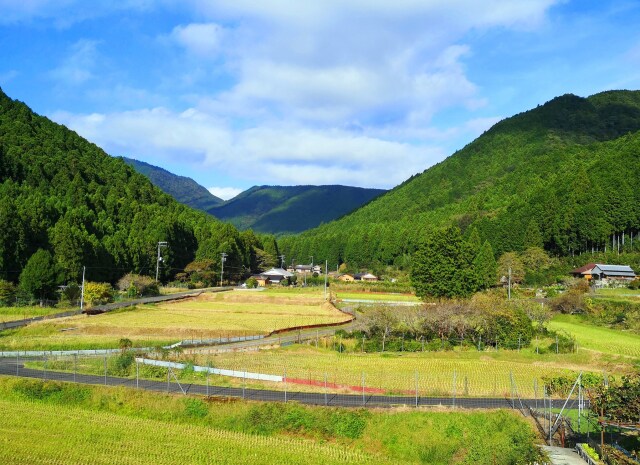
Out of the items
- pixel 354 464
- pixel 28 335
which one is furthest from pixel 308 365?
pixel 28 335

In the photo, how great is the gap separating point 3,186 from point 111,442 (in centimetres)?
8128

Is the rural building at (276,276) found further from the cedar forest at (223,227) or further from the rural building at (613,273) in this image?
the rural building at (613,273)

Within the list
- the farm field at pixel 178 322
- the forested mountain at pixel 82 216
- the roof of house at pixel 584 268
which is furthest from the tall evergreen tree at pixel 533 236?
the forested mountain at pixel 82 216

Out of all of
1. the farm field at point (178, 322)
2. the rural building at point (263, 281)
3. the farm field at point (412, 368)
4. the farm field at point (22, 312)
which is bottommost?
the farm field at point (412, 368)

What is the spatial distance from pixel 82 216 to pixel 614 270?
79.3 meters

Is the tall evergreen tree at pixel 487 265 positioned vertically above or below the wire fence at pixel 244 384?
above

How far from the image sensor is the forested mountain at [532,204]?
3273 inches

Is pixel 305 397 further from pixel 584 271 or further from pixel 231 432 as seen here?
pixel 584 271

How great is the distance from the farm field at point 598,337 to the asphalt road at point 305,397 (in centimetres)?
1379

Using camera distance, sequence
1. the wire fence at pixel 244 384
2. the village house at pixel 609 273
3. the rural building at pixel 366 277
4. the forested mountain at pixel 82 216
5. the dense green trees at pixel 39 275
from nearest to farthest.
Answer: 1. the wire fence at pixel 244 384
2. the dense green trees at pixel 39 275
3. the forested mountain at pixel 82 216
4. the village house at pixel 609 273
5. the rural building at pixel 366 277

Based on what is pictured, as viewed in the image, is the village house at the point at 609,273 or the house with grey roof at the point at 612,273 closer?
the village house at the point at 609,273

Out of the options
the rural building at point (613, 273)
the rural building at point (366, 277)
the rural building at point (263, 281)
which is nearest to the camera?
→ the rural building at point (613, 273)

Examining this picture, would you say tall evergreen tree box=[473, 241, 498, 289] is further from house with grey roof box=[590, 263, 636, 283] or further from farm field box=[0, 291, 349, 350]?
farm field box=[0, 291, 349, 350]

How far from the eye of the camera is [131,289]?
2867 inches
